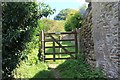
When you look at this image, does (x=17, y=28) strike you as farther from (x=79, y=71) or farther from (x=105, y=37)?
(x=79, y=71)

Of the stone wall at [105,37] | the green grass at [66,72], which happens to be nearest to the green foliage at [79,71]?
the green grass at [66,72]

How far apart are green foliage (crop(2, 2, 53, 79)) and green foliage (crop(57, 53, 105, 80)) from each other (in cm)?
157

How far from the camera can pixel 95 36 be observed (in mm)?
7672

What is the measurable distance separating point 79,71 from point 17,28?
2.65 meters

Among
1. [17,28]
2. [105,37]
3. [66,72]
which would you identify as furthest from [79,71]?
[17,28]

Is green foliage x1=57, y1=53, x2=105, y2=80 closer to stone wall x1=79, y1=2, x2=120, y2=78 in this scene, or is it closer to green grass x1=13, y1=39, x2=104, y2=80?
green grass x1=13, y1=39, x2=104, y2=80

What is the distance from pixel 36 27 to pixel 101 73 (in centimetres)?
193

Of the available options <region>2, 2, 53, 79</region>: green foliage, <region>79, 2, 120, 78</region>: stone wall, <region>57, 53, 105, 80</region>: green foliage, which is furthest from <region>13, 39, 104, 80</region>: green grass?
<region>2, 2, 53, 79</region>: green foliage

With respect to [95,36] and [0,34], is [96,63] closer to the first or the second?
[95,36]

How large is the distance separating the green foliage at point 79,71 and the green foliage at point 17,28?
5.16 ft

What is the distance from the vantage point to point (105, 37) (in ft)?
21.1

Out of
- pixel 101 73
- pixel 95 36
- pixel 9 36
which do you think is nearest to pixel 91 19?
pixel 95 36

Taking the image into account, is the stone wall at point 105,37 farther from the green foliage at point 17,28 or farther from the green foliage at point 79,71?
the green foliage at point 17,28

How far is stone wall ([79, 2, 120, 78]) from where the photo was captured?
18.1 feet
